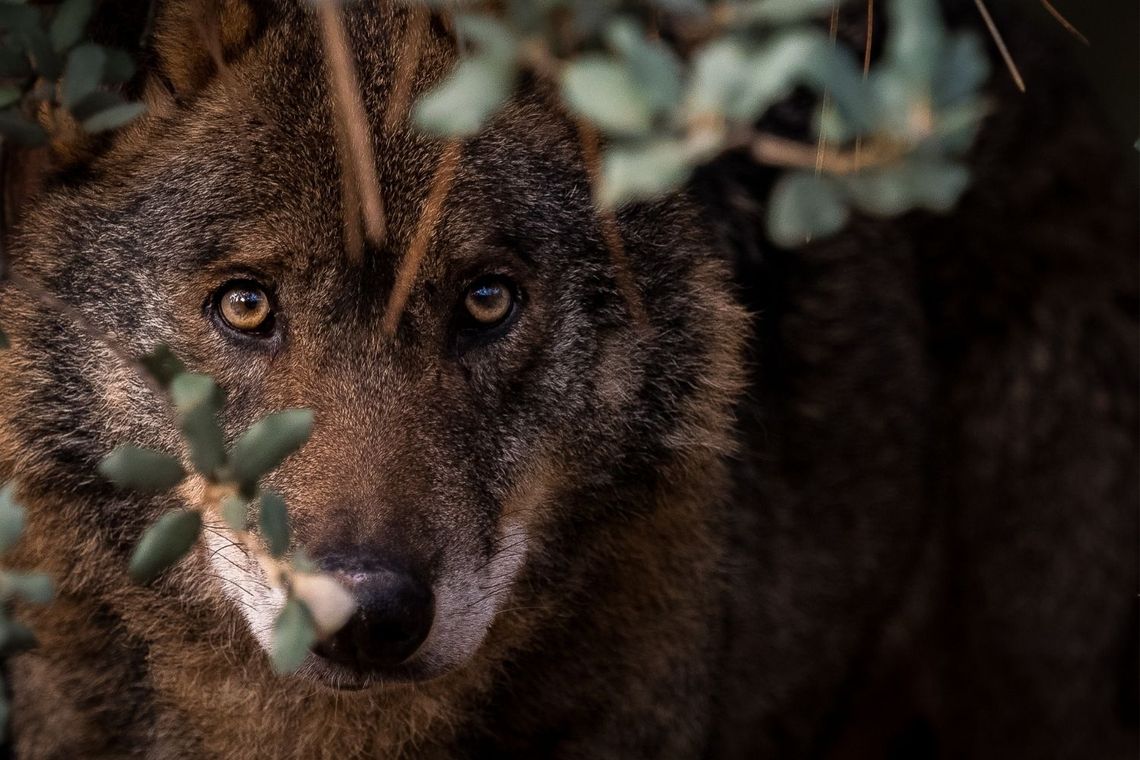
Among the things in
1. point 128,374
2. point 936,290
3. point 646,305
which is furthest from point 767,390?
point 128,374

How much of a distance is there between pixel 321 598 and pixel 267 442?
0.70 feet

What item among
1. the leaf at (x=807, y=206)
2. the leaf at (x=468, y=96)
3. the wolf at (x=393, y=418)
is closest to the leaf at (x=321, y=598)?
the wolf at (x=393, y=418)

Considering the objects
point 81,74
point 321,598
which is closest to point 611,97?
A: point 321,598

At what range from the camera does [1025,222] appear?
13.9 feet

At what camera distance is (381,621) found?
2.11m

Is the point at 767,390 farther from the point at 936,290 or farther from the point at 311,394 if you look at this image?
the point at 311,394

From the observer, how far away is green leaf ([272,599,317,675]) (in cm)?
173

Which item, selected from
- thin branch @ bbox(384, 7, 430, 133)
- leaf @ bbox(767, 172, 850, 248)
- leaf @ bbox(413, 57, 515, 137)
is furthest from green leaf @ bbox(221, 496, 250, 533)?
thin branch @ bbox(384, 7, 430, 133)

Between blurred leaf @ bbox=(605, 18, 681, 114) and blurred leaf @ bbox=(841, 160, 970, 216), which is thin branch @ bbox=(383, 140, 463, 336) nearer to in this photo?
blurred leaf @ bbox=(605, 18, 681, 114)

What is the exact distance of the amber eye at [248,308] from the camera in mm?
2426

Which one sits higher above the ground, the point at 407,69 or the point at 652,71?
the point at 652,71

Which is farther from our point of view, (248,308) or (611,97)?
(248,308)

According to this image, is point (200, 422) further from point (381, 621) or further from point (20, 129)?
point (20, 129)

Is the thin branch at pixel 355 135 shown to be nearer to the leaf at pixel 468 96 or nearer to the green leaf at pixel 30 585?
the leaf at pixel 468 96
